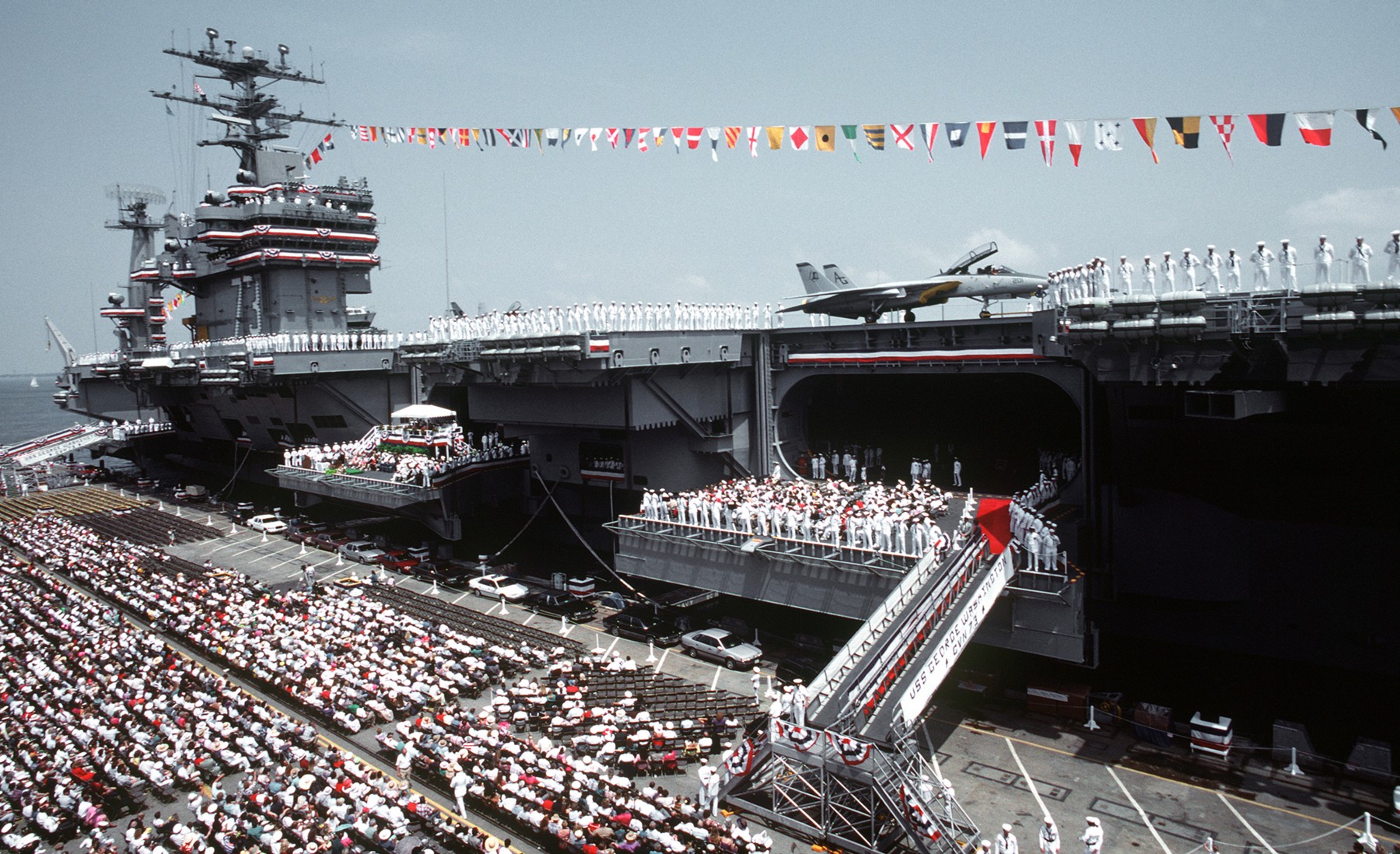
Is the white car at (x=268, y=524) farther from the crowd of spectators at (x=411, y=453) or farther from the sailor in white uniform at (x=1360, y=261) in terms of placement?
the sailor in white uniform at (x=1360, y=261)

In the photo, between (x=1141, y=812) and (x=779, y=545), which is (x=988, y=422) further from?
(x=1141, y=812)

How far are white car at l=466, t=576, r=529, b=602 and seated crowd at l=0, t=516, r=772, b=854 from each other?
3503 millimetres

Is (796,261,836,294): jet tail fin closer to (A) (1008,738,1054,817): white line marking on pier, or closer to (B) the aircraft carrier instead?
(B) the aircraft carrier

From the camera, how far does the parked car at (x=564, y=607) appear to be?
2577cm

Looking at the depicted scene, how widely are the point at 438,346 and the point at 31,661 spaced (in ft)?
53.4

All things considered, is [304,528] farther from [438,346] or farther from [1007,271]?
[1007,271]

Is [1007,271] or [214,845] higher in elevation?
[1007,271]

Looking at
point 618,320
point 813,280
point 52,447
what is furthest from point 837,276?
point 52,447

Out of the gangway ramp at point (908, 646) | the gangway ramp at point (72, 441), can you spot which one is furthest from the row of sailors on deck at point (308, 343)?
the gangway ramp at point (908, 646)

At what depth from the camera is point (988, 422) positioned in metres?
33.9

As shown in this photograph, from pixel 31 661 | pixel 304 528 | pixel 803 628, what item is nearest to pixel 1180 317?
pixel 803 628

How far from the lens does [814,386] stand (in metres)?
32.3

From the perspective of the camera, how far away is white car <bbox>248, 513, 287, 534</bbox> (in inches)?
1549

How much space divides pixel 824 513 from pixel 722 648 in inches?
169
